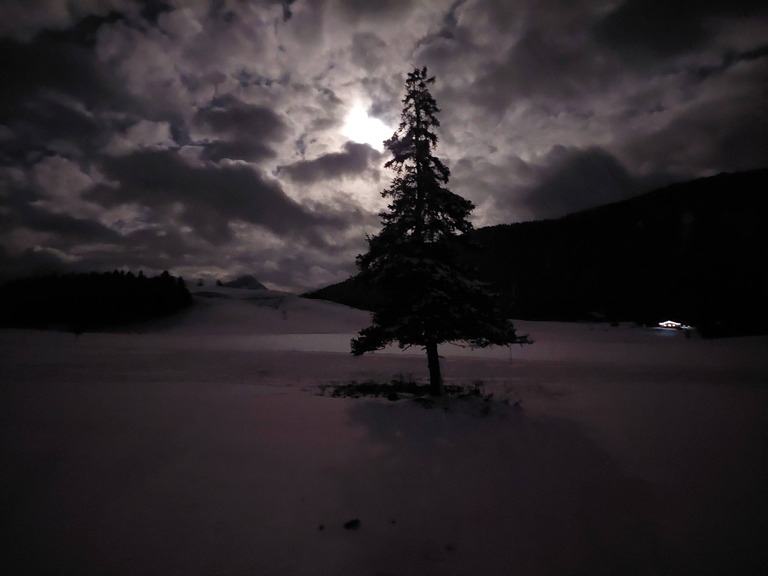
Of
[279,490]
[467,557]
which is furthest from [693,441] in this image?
[279,490]

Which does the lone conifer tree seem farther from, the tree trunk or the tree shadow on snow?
the tree shadow on snow

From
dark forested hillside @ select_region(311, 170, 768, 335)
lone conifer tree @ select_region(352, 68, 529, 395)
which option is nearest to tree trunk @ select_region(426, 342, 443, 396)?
lone conifer tree @ select_region(352, 68, 529, 395)

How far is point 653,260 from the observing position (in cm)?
4597

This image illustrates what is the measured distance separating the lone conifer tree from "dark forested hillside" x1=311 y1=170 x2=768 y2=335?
66.7 feet

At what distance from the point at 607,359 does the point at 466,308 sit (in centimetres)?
1644

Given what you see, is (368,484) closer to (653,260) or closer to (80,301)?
(80,301)

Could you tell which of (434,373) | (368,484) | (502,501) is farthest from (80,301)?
(502,501)

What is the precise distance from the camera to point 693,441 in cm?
680

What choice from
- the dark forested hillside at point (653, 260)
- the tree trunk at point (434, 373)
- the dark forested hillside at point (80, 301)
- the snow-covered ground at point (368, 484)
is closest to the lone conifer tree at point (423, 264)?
the tree trunk at point (434, 373)

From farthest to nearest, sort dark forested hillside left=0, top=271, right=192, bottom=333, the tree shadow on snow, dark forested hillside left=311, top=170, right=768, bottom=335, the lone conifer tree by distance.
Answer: dark forested hillside left=0, top=271, right=192, bottom=333, dark forested hillside left=311, top=170, right=768, bottom=335, the lone conifer tree, the tree shadow on snow

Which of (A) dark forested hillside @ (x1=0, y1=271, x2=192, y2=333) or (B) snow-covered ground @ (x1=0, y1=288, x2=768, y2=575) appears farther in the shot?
(A) dark forested hillside @ (x1=0, y1=271, x2=192, y2=333)

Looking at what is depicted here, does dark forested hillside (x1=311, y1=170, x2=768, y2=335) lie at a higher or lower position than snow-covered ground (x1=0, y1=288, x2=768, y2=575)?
higher

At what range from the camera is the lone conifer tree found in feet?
28.8

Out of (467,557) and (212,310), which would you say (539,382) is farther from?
(212,310)
